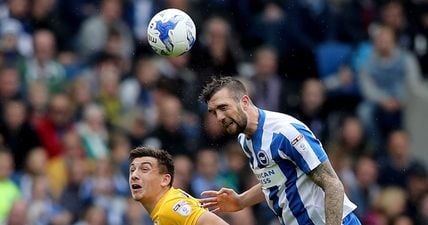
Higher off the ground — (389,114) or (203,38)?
(203,38)

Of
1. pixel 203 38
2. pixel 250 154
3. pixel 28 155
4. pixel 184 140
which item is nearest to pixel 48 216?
pixel 28 155

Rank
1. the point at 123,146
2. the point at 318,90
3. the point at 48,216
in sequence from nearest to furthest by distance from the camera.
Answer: the point at 48,216 → the point at 123,146 → the point at 318,90

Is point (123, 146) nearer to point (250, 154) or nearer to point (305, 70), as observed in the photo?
point (305, 70)

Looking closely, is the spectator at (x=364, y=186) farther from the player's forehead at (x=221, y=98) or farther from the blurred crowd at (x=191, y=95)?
the player's forehead at (x=221, y=98)

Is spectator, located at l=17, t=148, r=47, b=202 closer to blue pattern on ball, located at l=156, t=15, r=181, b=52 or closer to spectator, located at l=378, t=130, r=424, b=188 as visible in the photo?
blue pattern on ball, located at l=156, t=15, r=181, b=52

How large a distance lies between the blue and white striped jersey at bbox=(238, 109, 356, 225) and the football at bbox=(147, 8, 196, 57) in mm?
1237

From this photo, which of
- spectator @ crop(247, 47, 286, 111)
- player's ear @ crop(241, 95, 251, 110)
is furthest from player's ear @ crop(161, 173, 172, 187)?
spectator @ crop(247, 47, 286, 111)

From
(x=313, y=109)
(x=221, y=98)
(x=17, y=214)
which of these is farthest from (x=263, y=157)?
(x=313, y=109)

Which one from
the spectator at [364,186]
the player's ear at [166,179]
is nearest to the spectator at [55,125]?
the spectator at [364,186]

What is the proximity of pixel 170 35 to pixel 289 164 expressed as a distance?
1685 mm

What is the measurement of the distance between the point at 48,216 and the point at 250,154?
15.2 feet

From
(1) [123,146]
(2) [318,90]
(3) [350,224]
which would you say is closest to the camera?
(3) [350,224]

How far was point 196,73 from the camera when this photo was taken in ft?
52.1

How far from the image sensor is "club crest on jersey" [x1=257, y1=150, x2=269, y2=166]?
31.7ft
